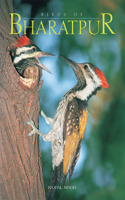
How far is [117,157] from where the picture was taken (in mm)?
2080

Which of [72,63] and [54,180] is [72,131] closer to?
[54,180]

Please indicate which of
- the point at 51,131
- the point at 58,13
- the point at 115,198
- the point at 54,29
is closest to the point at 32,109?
the point at 51,131

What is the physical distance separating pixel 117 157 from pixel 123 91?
2.16 feet

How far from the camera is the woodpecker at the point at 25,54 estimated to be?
65.6 inches

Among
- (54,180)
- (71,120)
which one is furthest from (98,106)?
(54,180)

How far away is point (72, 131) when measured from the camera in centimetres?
202

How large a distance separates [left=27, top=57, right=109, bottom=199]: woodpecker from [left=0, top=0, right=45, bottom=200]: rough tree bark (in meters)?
0.37

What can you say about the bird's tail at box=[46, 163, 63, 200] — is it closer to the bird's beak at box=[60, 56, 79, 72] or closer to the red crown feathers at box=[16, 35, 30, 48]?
the bird's beak at box=[60, 56, 79, 72]

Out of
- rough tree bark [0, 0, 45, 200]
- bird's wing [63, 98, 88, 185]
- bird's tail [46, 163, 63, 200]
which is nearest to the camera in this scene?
rough tree bark [0, 0, 45, 200]

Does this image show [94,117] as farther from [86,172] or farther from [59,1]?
[59,1]

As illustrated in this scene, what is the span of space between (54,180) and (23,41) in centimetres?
128

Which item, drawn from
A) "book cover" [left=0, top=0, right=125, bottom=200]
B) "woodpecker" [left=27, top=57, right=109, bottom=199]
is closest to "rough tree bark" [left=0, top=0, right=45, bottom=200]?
"book cover" [left=0, top=0, right=125, bottom=200]

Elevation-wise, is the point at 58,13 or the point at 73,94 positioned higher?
the point at 58,13

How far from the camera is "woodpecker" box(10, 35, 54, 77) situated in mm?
1665
